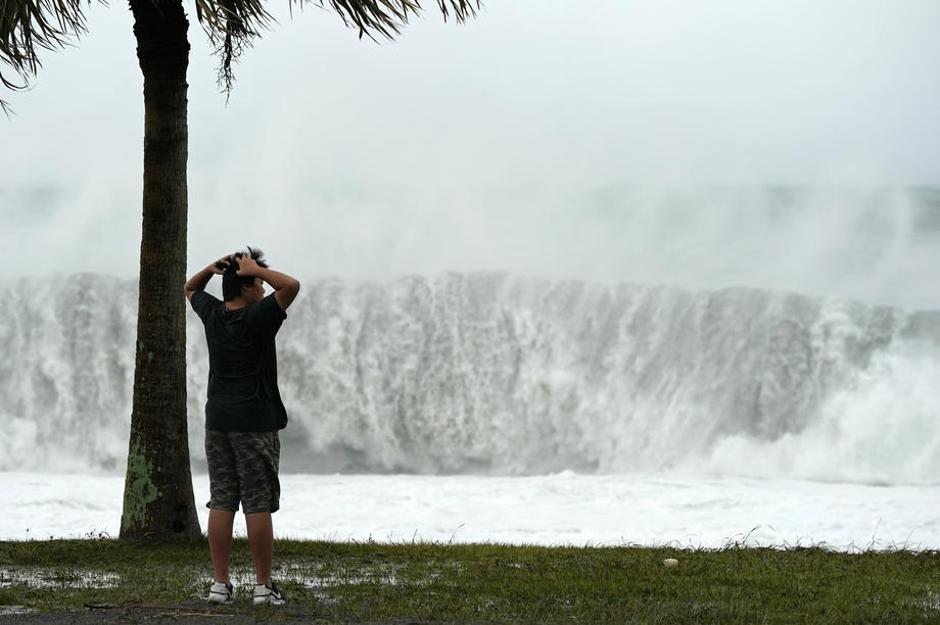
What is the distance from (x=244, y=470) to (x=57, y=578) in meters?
2.26

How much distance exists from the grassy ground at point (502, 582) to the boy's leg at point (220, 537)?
26 centimetres

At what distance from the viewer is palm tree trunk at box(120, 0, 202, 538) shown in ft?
34.4

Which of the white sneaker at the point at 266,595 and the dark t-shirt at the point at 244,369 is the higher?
the dark t-shirt at the point at 244,369

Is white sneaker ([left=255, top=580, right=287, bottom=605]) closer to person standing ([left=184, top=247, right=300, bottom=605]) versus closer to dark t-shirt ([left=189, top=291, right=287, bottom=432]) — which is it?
person standing ([left=184, top=247, right=300, bottom=605])

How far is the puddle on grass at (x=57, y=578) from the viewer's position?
27.2 ft

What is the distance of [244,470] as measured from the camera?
278 inches

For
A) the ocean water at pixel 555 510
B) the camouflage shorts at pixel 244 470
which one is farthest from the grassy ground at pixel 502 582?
the ocean water at pixel 555 510

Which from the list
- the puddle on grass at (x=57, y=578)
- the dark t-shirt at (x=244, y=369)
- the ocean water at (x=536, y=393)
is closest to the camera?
the dark t-shirt at (x=244, y=369)

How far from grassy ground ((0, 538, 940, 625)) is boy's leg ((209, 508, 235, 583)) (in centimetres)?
26

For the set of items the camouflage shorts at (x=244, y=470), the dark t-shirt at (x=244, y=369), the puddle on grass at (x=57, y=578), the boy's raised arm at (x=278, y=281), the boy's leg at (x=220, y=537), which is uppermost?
the boy's raised arm at (x=278, y=281)

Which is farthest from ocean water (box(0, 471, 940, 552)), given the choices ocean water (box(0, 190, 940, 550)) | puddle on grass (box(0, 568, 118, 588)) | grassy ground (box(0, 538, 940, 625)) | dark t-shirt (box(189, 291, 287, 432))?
dark t-shirt (box(189, 291, 287, 432))

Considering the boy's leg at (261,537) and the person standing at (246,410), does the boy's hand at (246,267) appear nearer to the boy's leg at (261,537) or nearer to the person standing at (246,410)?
the person standing at (246,410)

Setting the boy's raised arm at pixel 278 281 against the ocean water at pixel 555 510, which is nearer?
the boy's raised arm at pixel 278 281

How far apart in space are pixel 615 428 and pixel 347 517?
20.9ft
